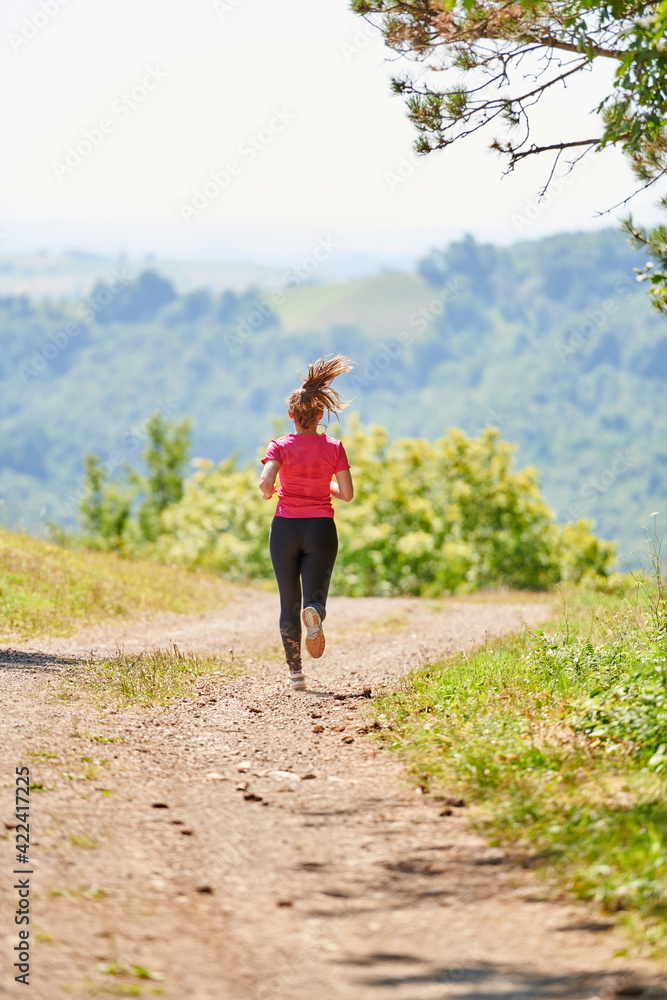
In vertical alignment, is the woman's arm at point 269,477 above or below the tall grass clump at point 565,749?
above

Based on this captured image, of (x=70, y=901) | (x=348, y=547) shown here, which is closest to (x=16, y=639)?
(x=70, y=901)

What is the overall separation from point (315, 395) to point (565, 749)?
11.3ft

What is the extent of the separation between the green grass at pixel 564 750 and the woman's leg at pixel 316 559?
994 millimetres

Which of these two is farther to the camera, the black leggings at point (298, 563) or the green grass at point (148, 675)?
the black leggings at point (298, 563)

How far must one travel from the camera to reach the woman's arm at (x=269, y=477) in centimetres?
739

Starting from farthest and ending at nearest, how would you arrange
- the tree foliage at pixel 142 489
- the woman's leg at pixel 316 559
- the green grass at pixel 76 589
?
the tree foliage at pixel 142 489
the green grass at pixel 76 589
the woman's leg at pixel 316 559

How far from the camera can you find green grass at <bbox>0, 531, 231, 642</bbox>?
11.0 m

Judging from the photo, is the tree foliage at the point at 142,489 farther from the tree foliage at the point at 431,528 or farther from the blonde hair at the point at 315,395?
the blonde hair at the point at 315,395

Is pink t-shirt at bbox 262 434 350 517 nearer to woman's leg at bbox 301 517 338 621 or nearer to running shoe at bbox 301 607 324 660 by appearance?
woman's leg at bbox 301 517 338 621

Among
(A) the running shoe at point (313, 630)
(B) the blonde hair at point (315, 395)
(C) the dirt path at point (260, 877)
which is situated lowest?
(C) the dirt path at point (260, 877)

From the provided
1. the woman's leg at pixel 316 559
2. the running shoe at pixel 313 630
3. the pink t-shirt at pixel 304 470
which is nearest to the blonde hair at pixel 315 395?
the pink t-shirt at pixel 304 470

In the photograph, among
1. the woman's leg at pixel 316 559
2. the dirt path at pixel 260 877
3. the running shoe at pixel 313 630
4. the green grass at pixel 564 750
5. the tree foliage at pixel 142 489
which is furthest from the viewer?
the tree foliage at pixel 142 489

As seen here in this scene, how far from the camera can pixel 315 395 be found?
7.56 m

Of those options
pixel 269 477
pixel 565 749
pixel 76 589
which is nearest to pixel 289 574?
pixel 269 477
